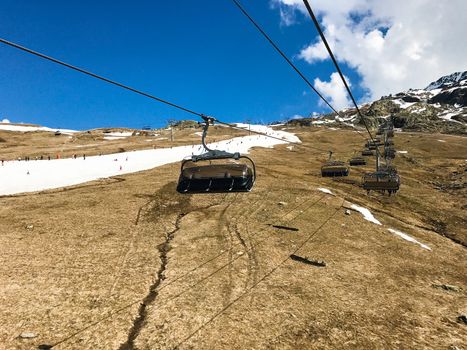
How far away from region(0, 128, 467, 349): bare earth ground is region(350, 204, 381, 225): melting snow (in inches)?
39.3

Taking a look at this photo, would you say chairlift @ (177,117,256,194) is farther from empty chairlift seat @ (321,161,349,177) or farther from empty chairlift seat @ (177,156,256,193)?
empty chairlift seat @ (321,161,349,177)

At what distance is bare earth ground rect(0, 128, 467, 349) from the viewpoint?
1464 cm

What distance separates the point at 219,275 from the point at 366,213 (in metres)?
21.4

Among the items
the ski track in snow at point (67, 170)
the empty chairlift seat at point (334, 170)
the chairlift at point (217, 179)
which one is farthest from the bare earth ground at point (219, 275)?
the empty chairlift seat at point (334, 170)

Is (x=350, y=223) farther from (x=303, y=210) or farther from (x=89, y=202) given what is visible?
(x=89, y=202)

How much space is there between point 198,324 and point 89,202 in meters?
22.3

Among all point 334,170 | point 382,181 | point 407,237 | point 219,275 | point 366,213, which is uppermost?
point 382,181

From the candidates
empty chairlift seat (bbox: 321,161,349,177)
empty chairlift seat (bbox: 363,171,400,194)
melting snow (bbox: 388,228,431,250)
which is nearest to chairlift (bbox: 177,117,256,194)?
melting snow (bbox: 388,228,431,250)

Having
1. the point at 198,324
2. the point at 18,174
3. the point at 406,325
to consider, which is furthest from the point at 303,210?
the point at 18,174

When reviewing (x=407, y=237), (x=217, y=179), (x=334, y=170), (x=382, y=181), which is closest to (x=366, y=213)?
(x=382, y=181)

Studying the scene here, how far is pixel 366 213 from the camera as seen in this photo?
36.0 metres

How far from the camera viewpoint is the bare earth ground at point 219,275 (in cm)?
1464

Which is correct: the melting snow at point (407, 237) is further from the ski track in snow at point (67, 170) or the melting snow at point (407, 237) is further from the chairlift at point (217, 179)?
the ski track in snow at point (67, 170)

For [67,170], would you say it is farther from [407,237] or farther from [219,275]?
[407,237]
